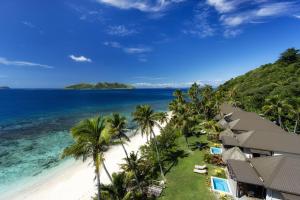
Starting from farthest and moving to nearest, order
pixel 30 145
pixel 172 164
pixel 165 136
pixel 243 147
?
pixel 30 145
pixel 165 136
pixel 172 164
pixel 243 147

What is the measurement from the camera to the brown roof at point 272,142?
23047mm

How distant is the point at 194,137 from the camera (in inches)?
1570

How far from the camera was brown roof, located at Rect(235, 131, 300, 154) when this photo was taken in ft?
75.6

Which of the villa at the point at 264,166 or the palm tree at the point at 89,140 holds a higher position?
the palm tree at the point at 89,140

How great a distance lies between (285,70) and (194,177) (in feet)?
237

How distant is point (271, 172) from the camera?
18.1 meters

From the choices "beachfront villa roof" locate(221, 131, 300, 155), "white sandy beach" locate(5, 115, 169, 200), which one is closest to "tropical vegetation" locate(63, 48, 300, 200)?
"white sandy beach" locate(5, 115, 169, 200)

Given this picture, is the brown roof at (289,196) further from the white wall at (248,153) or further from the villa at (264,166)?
the white wall at (248,153)

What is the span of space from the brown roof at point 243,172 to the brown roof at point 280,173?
63 cm

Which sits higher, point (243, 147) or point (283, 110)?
point (283, 110)

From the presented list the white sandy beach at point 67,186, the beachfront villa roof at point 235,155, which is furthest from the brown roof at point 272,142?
the white sandy beach at point 67,186

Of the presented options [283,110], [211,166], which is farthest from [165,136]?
[283,110]

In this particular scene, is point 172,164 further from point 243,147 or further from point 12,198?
point 12,198

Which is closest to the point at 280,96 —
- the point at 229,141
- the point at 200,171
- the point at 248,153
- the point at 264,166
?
the point at 229,141
